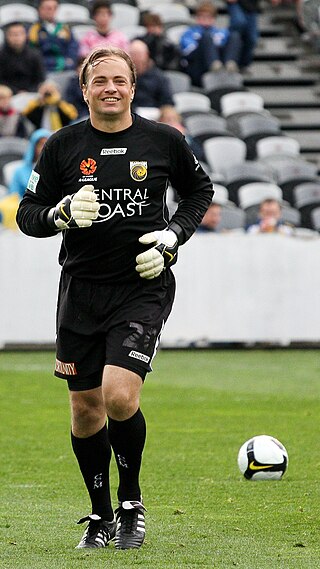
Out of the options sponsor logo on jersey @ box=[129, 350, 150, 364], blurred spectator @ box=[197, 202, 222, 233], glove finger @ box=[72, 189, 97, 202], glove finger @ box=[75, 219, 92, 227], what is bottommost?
sponsor logo on jersey @ box=[129, 350, 150, 364]

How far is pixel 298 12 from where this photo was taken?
25297 mm

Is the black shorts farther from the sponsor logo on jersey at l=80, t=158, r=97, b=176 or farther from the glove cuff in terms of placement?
the sponsor logo on jersey at l=80, t=158, r=97, b=176

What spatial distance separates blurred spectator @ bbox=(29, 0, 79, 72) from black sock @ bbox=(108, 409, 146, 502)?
14.8m

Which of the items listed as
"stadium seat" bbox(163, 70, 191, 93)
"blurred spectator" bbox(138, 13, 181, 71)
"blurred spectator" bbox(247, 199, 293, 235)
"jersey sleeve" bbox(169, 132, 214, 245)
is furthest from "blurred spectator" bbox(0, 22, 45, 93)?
"jersey sleeve" bbox(169, 132, 214, 245)

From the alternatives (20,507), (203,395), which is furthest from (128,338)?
(203,395)

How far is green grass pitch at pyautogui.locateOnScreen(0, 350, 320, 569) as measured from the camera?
5.71m

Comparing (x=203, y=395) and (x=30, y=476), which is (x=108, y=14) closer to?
(x=203, y=395)

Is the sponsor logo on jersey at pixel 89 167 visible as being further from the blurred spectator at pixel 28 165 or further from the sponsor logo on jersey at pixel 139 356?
the blurred spectator at pixel 28 165

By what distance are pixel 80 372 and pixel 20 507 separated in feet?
4.31

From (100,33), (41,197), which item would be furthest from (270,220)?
(41,197)

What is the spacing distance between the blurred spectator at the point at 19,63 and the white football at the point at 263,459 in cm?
1252

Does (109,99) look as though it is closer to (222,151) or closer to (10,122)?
(10,122)

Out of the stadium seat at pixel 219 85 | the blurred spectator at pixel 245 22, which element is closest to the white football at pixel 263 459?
the stadium seat at pixel 219 85

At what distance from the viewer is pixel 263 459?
25.2 feet
